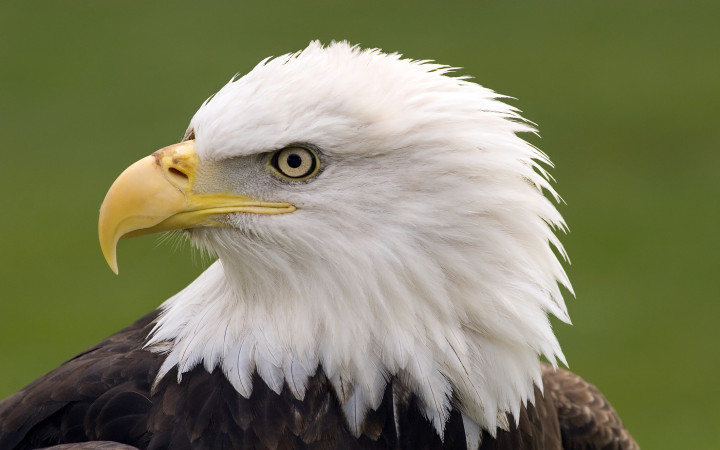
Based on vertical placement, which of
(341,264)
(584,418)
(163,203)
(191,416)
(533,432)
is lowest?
(584,418)

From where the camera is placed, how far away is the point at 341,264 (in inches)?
112

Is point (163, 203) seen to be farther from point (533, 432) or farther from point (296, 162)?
point (533, 432)

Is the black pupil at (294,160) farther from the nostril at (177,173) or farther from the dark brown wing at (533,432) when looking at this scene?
the dark brown wing at (533,432)

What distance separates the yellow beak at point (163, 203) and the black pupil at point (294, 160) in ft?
0.32

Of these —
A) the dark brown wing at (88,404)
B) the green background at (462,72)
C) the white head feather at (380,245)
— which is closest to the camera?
the white head feather at (380,245)

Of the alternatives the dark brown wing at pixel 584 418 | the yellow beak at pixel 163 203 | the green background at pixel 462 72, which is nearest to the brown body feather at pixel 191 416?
the yellow beak at pixel 163 203

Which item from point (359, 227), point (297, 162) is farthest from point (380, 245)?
point (297, 162)

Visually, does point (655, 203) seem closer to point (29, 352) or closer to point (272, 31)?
point (272, 31)

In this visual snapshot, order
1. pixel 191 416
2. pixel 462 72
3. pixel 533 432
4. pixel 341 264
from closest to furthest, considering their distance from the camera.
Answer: pixel 341 264 < pixel 191 416 < pixel 533 432 < pixel 462 72

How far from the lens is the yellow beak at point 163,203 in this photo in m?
2.84

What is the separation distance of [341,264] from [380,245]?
10 centimetres

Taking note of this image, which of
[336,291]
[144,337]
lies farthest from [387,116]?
[144,337]

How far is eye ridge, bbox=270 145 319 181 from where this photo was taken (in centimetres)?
284

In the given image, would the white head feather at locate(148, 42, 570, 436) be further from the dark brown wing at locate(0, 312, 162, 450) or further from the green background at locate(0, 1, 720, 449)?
the green background at locate(0, 1, 720, 449)
